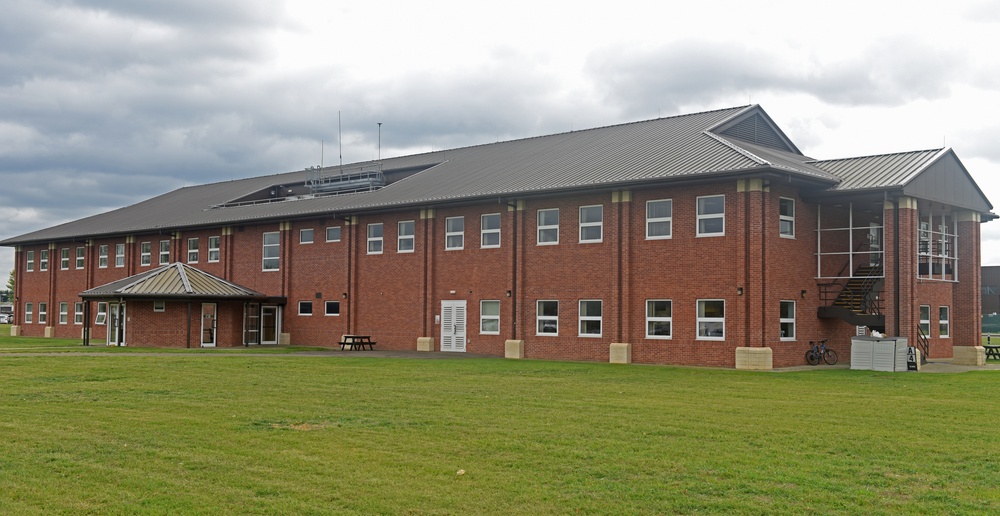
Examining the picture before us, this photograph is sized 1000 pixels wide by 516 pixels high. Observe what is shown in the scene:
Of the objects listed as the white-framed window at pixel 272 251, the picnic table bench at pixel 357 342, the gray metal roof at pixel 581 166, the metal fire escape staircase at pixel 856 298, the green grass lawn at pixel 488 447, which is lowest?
the green grass lawn at pixel 488 447

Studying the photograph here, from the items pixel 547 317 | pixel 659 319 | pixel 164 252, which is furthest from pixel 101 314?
pixel 659 319

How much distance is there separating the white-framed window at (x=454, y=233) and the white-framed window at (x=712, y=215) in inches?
396

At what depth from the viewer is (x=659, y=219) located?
1177 inches

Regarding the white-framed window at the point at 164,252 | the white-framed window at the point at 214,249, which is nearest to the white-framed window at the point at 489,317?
the white-framed window at the point at 214,249

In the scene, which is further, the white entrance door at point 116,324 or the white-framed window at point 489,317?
the white entrance door at point 116,324

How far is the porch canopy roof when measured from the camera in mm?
38969

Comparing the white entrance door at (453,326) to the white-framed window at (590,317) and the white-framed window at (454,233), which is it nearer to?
the white-framed window at (454,233)

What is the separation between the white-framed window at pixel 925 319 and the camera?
31828 millimetres

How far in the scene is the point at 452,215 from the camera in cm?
3622

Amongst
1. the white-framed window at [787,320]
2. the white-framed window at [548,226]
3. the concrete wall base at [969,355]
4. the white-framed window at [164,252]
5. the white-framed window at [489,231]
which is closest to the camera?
the white-framed window at [787,320]

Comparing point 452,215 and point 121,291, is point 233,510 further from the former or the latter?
point 121,291

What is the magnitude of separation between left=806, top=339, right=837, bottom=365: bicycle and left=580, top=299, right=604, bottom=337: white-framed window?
6557mm

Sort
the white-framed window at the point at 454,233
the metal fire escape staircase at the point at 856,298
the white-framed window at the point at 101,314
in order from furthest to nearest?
the white-framed window at the point at 101,314 → the white-framed window at the point at 454,233 → the metal fire escape staircase at the point at 856,298

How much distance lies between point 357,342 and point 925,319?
20.9 m
